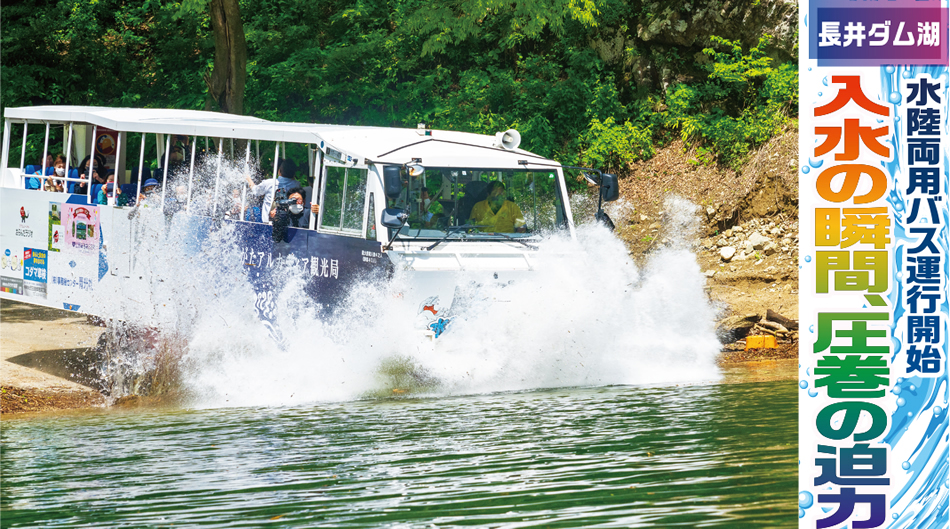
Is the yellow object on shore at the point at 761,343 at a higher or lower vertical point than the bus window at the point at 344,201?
lower

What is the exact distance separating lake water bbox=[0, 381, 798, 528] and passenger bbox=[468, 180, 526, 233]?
6.32ft

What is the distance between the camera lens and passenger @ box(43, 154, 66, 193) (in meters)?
16.0

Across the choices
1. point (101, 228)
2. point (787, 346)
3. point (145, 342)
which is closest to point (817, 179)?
point (787, 346)

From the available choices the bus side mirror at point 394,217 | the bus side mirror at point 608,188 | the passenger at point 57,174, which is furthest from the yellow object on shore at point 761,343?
the passenger at point 57,174

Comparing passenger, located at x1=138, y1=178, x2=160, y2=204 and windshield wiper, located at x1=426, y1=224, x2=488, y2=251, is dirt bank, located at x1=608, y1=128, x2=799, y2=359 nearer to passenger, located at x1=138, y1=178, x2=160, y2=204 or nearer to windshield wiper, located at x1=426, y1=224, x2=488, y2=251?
windshield wiper, located at x1=426, y1=224, x2=488, y2=251

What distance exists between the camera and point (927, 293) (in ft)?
23.9

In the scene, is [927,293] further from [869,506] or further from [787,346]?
[787,346]

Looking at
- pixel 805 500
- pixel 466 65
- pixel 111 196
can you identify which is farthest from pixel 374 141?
pixel 466 65

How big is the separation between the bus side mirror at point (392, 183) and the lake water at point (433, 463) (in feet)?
6.98

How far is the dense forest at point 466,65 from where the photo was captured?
2202 cm

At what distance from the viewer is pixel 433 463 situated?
823cm

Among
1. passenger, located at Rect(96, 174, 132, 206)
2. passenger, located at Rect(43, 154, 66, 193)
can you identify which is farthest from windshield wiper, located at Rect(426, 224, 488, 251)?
passenger, located at Rect(43, 154, 66, 193)

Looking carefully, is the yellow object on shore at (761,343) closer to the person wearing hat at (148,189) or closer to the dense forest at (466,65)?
the dense forest at (466,65)

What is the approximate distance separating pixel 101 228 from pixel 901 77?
35.8ft
